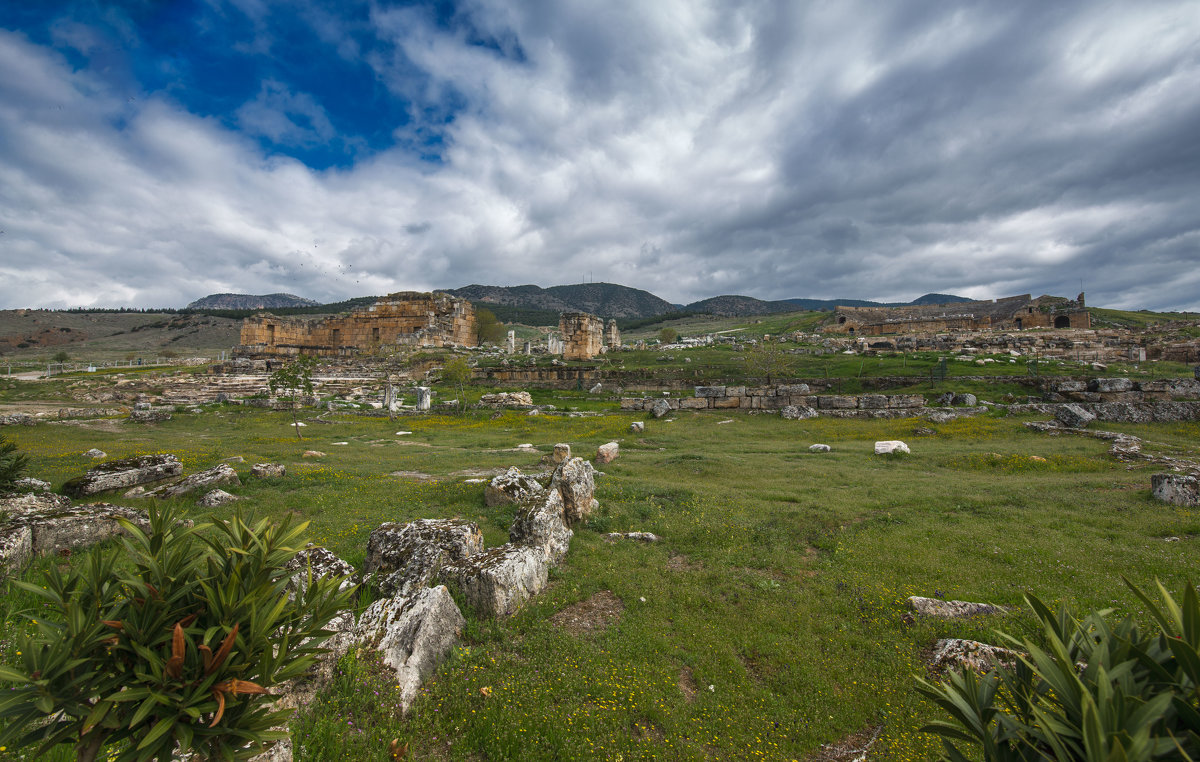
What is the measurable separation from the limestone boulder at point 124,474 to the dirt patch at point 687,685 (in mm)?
11305

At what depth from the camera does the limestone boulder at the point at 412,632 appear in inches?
157

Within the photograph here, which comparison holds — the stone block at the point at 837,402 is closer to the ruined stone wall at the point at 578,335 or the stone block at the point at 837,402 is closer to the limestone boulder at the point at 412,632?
the ruined stone wall at the point at 578,335

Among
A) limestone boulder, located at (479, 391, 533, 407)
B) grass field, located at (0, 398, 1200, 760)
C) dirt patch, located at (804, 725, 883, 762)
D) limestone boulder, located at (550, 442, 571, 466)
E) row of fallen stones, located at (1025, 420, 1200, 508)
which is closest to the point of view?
dirt patch, located at (804, 725, 883, 762)

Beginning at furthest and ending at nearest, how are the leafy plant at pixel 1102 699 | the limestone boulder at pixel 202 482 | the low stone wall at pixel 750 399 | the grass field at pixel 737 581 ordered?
the low stone wall at pixel 750 399, the limestone boulder at pixel 202 482, the grass field at pixel 737 581, the leafy plant at pixel 1102 699

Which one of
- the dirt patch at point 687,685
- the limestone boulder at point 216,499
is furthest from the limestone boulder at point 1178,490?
the limestone boulder at point 216,499

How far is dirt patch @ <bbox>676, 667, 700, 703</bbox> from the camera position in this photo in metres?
4.03

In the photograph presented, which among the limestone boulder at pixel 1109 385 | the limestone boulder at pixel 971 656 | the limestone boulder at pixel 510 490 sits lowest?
the limestone boulder at pixel 971 656

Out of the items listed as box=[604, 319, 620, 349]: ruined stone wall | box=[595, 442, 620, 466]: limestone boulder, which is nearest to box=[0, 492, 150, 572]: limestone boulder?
box=[595, 442, 620, 466]: limestone boulder

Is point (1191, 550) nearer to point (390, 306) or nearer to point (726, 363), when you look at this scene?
point (726, 363)

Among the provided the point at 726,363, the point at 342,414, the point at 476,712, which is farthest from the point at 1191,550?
the point at 342,414

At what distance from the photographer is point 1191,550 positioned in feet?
20.2

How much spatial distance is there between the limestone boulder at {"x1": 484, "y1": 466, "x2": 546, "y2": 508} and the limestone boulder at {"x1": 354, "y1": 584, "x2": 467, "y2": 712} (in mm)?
3855

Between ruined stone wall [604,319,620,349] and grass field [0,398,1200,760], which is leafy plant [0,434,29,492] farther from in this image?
ruined stone wall [604,319,620,349]

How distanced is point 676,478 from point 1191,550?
813 cm
